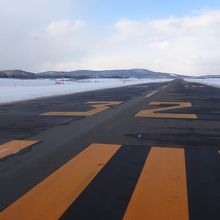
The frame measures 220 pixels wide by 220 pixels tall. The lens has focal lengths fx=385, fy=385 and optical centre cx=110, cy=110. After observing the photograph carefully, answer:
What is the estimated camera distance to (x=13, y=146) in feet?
28.5

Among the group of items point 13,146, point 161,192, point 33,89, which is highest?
point 161,192

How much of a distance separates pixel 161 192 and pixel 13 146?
14.5 feet

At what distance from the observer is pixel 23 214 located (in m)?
4.49

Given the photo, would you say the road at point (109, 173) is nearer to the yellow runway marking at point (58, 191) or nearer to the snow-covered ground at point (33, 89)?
the yellow runway marking at point (58, 191)

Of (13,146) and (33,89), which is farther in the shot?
(33,89)

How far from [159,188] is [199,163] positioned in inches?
74.0

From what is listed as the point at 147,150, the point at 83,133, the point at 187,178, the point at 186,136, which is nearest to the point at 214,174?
the point at 187,178

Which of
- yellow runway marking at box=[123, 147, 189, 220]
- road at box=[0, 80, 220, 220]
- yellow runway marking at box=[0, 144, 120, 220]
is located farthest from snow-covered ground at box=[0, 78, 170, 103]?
yellow runway marking at box=[123, 147, 189, 220]

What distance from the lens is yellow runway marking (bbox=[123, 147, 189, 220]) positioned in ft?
14.9

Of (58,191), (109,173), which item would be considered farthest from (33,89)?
(58,191)

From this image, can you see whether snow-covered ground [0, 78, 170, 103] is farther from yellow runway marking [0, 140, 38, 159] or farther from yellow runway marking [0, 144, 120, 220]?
yellow runway marking [0, 144, 120, 220]

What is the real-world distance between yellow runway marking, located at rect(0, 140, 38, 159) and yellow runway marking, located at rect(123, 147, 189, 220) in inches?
112

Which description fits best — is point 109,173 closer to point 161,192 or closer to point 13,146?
point 161,192

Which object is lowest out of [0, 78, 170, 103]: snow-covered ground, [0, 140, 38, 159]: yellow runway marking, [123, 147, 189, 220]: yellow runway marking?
[0, 78, 170, 103]: snow-covered ground
